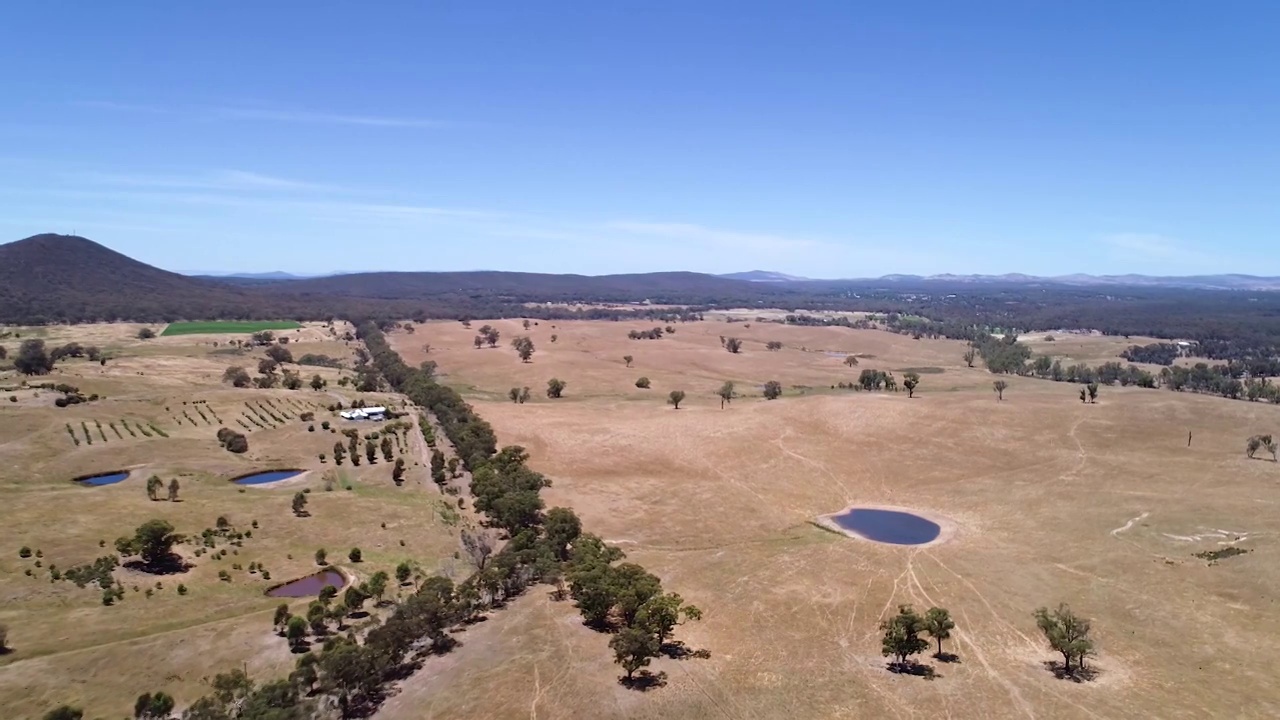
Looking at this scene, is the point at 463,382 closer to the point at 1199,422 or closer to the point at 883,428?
the point at 883,428

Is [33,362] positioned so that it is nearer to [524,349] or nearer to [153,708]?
[524,349]

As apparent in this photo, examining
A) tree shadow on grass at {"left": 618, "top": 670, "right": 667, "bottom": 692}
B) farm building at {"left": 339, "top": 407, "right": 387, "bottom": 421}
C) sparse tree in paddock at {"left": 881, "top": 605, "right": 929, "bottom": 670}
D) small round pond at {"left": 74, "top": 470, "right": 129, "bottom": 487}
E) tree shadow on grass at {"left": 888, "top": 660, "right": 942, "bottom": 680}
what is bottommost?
tree shadow on grass at {"left": 888, "top": 660, "right": 942, "bottom": 680}

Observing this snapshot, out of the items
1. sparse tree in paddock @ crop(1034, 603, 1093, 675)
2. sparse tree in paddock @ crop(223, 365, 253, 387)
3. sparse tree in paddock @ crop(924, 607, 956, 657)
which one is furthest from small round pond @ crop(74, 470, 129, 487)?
sparse tree in paddock @ crop(1034, 603, 1093, 675)

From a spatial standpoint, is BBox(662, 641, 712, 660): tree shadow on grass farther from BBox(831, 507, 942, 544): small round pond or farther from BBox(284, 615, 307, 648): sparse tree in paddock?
BBox(831, 507, 942, 544): small round pond

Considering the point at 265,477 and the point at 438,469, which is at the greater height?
the point at 438,469

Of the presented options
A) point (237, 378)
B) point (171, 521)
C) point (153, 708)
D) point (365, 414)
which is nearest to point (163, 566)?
point (171, 521)

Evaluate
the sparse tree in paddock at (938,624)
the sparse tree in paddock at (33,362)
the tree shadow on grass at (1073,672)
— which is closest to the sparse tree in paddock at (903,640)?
the sparse tree in paddock at (938,624)
